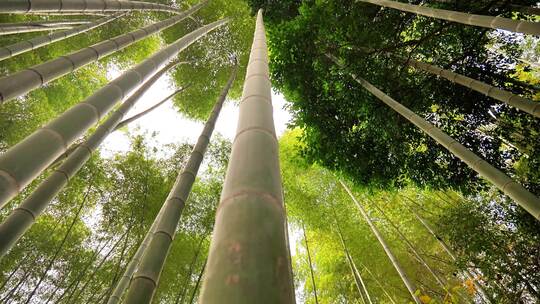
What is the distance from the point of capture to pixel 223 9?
343 inches

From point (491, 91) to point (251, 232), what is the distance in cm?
430

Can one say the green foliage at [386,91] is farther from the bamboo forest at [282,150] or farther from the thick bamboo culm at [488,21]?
the thick bamboo culm at [488,21]

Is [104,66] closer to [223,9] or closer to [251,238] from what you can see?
[223,9]

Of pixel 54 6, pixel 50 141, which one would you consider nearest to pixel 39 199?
pixel 50 141

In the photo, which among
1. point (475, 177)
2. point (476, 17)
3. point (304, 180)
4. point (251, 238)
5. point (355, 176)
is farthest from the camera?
point (304, 180)

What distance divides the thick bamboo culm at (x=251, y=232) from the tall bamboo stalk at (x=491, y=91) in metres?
3.66

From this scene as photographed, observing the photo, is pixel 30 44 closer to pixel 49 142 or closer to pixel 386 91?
pixel 49 142

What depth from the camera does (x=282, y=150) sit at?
9.48 m

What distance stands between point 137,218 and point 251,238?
7750 mm

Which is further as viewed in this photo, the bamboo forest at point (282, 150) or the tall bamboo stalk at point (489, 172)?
the tall bamboo stalk at point (489, 172)

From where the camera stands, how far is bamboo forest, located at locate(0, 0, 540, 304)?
1558mm

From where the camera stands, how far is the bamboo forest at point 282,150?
5.11ft

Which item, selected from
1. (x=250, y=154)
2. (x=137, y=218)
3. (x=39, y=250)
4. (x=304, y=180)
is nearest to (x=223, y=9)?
(x=304, y=180)

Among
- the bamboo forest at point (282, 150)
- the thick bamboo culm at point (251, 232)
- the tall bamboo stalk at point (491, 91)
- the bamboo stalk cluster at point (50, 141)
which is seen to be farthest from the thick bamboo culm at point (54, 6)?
the tall bamboo stalk at point (491, 91)
